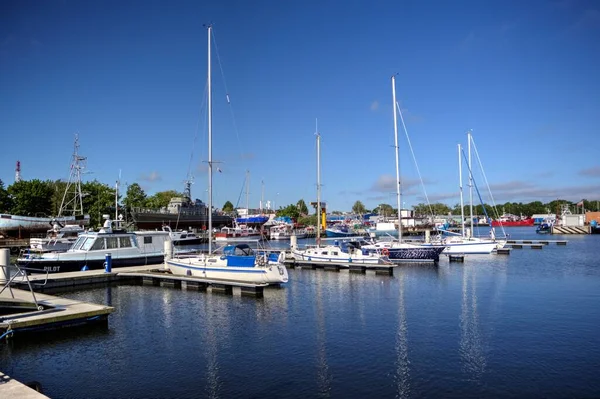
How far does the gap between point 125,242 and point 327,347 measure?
25515 millimetres

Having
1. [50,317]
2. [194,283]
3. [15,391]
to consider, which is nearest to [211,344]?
[50,317]

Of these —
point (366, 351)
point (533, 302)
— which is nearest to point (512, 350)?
point (366, 351)

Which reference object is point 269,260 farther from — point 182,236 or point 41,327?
point 182,236

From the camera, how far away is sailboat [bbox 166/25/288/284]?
95.7 ft

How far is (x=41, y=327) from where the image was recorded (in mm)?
17812

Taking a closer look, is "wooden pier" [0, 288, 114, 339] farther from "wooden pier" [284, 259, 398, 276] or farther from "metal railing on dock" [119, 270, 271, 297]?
"wooden pier" [284, 259, 398, 276]

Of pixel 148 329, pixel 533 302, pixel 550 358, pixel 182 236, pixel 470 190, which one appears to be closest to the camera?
pixel 550 358

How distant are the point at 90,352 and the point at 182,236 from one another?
245 feet

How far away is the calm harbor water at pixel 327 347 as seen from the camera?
13.4 meters

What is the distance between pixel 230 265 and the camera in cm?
2981

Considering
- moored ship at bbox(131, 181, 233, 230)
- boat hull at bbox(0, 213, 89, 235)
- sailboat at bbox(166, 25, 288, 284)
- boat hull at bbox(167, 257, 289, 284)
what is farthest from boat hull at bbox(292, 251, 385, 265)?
moored ship at bbox(131, 181, 233, 230)

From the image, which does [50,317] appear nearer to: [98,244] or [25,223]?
[98,244]

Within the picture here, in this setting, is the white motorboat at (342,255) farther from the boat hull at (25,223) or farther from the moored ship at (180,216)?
the moored ship at (180,216)

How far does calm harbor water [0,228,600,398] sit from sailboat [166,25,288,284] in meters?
1.42
